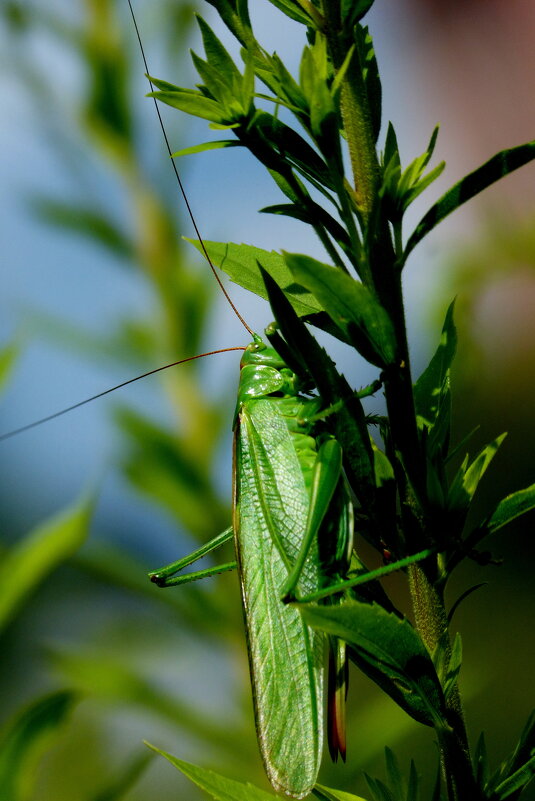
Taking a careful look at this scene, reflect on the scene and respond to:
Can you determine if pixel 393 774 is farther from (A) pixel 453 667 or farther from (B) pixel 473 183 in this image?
(B) pixel 473 183

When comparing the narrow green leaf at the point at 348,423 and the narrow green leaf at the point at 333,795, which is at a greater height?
the narrow green leaf at the point at 348,423

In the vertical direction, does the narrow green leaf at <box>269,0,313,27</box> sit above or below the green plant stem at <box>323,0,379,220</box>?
above

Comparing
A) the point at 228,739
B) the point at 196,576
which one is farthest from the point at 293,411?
the point at 228,739

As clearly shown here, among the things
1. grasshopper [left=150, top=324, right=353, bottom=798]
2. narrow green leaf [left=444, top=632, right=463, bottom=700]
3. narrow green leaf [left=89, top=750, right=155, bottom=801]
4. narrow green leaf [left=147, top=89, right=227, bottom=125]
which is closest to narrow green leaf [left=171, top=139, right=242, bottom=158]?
narrow green leaf [left=147, top=89, right=227, bottom=125]

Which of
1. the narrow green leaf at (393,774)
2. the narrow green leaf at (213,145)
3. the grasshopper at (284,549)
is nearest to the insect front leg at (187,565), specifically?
the grasshopper at (284,549)

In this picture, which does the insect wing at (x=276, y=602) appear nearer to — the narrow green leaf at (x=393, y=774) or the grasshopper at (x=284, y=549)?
the grasshopper at (x=284, y=549)

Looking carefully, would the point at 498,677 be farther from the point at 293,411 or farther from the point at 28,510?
the point at 28,510

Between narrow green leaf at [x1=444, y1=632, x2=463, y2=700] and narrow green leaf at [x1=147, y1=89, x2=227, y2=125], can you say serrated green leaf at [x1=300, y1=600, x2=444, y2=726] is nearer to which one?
narrow green leaf at [x1=444, y1=632, x2=463, y2=700]
